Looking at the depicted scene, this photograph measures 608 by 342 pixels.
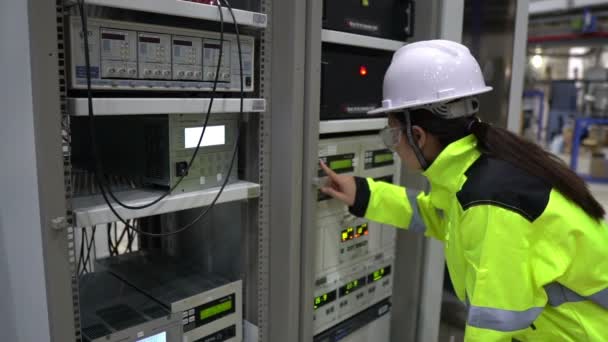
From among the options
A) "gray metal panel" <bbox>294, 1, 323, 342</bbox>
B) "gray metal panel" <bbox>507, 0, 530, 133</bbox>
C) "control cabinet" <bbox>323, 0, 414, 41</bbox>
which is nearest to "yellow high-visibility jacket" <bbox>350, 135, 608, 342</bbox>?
"gray metal panel" <bbox>294, 1, 323, 342</bbox>

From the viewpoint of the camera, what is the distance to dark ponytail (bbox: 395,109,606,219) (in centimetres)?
106

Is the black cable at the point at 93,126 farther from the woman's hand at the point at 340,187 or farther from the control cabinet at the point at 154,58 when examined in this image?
the woman's hand at the point at 340,187

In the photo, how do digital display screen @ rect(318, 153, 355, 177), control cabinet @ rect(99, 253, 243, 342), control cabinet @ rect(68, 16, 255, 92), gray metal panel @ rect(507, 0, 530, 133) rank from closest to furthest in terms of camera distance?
control cabinet @ rect(68, 16, 255, 92), control cabinet @ rect(99, 253, 243, 342), digital display screen @ rect(318, 153, 355, 177), gray metal panel @ rect(507, 0, 530, 133)

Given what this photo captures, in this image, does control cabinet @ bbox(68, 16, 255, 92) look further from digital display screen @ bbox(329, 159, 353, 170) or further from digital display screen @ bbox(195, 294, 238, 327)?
digital display screen @ bbox(195, 294, 238, 327)

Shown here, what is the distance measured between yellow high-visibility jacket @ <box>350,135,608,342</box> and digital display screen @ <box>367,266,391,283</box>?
559 millimetres

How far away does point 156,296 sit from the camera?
1290 mm

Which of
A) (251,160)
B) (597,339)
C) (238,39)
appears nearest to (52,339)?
(251,160)

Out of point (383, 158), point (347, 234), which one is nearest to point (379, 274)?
point (347, 234)

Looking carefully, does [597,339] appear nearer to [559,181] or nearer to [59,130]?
[559,181]

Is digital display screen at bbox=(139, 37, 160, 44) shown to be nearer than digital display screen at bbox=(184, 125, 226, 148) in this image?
Yes

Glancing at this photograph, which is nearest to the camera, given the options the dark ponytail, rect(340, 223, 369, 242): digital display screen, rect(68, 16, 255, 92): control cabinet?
rect(68, 16, 255, 92): control cabinet

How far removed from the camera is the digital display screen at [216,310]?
1304 millimetres

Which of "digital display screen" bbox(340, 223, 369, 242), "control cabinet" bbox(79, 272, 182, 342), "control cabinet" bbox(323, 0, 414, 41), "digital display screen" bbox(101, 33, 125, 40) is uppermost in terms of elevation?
"control cabinet" bbox(323, 0, 414, 41)

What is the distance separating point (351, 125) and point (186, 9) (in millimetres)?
658
